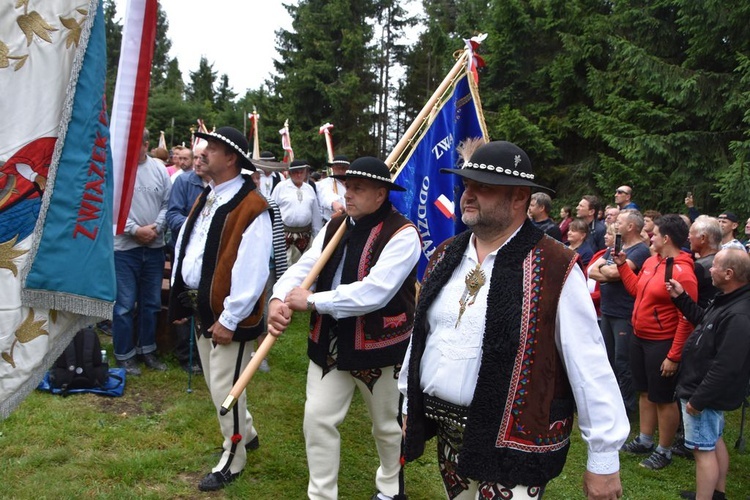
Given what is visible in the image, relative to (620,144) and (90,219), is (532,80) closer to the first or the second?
(620,144)

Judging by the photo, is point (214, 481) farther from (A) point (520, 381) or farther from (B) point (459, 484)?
(A) point (520, 381)

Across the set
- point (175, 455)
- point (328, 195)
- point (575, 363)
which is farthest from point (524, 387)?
point (328, 195)

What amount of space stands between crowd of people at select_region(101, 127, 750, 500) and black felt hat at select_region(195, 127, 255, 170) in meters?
0.02

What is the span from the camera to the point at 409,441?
288 cm

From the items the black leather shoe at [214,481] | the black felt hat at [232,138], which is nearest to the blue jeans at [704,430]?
the black leather shoe at [214,481]

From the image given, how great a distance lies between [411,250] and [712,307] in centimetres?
243

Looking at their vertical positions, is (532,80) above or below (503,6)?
below

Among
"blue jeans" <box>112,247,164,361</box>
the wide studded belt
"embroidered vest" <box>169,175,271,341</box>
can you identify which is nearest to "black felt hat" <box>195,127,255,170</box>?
"embroidered vest" <box>169,175,271,341</box>

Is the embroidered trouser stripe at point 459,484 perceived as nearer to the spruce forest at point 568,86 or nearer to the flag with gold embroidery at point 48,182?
the flag with gold embroidery at point 48,182

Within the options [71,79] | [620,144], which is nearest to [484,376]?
[71,79]

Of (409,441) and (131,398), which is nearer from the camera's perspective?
(409,441)

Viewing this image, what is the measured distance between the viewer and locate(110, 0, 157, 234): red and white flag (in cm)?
315

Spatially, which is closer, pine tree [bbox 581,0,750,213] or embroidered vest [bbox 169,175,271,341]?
embroidered vest [bbox 169,175,271,341]

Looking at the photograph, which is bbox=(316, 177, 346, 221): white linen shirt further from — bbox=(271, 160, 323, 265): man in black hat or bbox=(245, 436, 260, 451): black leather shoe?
bbox=(245, 436, 260, 451): black leather shoe
